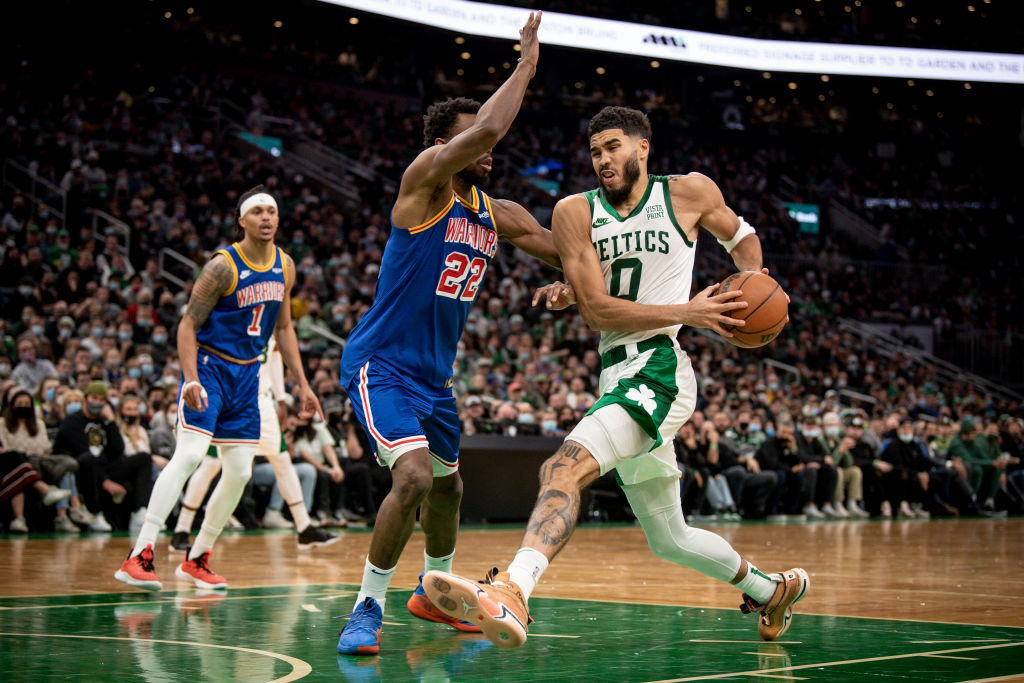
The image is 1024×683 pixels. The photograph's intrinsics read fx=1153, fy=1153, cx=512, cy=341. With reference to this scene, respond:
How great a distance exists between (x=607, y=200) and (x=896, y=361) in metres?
23.9

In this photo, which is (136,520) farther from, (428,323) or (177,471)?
(428,323)

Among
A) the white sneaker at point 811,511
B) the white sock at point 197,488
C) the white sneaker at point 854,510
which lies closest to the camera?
the white sock at point 197,488

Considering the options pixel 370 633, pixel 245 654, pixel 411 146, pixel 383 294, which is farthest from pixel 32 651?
pixel 411 146

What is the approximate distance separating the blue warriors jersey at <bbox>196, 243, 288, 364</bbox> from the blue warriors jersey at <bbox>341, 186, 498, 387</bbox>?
257 cm

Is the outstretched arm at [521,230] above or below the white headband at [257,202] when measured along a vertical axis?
below

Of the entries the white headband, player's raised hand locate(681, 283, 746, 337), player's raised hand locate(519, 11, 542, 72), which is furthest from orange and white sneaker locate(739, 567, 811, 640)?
the white headband

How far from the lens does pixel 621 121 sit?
501 centimetres

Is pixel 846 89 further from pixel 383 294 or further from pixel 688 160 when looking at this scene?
pixel 383 294

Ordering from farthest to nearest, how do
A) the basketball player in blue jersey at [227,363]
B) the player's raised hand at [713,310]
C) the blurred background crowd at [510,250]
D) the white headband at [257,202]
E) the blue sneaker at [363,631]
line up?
the blurred background crowd at [510,250] < the white headband at [257,202] < the basketball player in blue jersey at [227,363] < the blue sneaker at [363,631] < the player's raised hand at [713,310]

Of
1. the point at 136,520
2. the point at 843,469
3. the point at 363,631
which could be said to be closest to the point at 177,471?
the point at 363,631

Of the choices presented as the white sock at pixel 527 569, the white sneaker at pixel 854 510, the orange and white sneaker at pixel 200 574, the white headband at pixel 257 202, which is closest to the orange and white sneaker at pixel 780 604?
the white sock at pixel 527 569

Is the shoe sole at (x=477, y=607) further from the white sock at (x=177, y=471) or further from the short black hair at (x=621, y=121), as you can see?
the white sock at (x=177, y=471)

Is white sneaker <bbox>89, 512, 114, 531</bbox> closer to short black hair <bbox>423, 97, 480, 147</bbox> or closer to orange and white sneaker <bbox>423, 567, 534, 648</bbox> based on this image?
short black hair <bbox>423, 97, 480, 147</bbox>

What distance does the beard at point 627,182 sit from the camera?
5059mm
